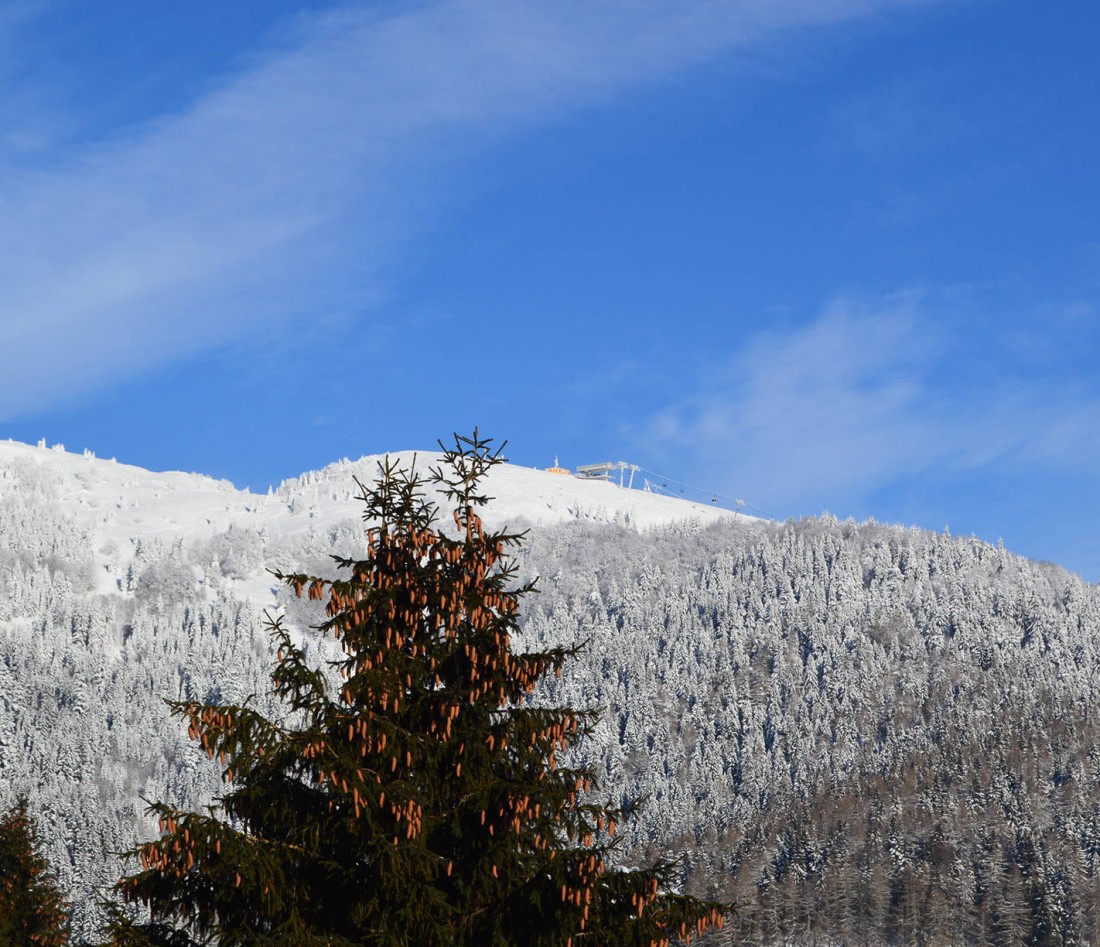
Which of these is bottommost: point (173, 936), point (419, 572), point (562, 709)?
point (173, 936)

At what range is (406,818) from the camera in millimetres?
16047

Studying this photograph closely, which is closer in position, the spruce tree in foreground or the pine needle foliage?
the pine needle foliage

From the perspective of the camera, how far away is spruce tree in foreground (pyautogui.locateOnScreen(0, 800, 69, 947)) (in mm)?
36000

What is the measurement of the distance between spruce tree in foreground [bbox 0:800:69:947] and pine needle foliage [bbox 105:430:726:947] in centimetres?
1999

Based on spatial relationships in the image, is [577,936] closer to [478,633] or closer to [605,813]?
[605,813]

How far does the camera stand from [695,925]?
1614cm

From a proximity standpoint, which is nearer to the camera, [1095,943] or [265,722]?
[265,722]

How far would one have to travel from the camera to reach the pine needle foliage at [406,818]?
51.8 ft

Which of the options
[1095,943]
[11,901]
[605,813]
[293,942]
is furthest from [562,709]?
[1095,943]

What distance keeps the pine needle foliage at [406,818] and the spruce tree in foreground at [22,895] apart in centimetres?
1999

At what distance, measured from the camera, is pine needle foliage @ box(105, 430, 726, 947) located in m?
15.8

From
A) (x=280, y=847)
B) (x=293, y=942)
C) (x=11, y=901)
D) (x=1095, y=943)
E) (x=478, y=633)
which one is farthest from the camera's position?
(x=1095, y=943)

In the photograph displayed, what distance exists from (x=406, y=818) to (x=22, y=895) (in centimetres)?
2502

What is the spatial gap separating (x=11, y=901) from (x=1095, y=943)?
189 meters
